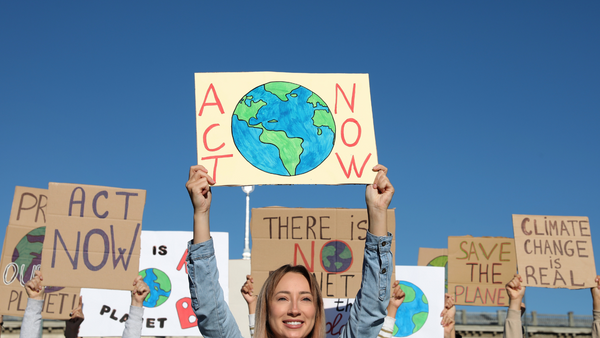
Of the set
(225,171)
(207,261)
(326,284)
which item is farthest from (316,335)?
(326,284)

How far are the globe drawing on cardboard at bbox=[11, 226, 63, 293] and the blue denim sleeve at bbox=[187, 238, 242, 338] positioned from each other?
17.2ft

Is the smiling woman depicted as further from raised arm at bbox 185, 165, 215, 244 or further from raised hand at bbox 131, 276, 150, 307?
raised hand at bbox 131, 276, 150, 307

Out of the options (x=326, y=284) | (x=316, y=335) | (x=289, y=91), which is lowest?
(x=316, y=335)

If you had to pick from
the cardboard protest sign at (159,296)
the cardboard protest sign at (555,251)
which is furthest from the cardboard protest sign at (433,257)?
the cardboard protest sign at (159,296)

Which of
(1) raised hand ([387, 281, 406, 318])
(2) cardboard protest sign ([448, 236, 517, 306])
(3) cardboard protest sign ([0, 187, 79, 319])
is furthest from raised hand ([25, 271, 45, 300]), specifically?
(2) cardboard protest sign ([448, 236, 517, 306])

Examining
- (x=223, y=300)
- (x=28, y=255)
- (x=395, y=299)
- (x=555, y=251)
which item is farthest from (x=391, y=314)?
(x=28, y=255)

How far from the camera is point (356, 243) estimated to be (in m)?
5.38

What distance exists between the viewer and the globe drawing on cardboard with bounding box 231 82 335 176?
3670 mm

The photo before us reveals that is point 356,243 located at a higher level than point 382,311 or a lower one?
higher

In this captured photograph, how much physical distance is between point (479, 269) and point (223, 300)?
21.2ft

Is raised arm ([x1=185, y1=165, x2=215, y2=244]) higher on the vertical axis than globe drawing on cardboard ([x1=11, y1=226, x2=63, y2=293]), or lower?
lower

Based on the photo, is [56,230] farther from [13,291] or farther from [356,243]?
[356,243]

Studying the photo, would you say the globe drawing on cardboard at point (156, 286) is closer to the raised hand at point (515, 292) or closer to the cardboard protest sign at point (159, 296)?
the cardboard protest sign at point (159, 296)

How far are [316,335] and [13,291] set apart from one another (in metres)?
5.34
